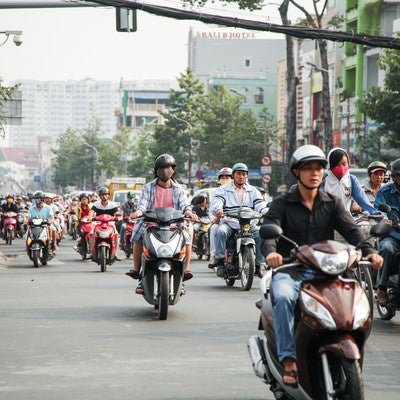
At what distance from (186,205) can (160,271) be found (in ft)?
4.19

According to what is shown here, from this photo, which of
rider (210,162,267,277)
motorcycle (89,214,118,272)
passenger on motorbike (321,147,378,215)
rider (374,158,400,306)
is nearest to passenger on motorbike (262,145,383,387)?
rider (374,158,400,306)

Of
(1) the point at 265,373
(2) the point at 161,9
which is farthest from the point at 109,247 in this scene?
(1) the point at 265,373

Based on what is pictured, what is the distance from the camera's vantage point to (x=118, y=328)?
11992 millimetres

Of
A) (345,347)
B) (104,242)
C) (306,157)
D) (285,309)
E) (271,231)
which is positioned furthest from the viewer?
(104,242)

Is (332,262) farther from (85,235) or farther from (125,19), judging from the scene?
(85,235)

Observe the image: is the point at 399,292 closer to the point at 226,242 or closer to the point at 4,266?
the point at 226,242

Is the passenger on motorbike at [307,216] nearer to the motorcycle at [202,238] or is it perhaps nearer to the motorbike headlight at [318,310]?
the motorbike headlight at [318,310]

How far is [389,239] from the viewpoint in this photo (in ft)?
39.3

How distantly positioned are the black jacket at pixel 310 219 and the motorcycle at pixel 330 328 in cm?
67

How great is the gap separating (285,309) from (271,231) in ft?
1.49

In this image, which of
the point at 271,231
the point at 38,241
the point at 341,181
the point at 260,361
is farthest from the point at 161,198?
the point at 38,241

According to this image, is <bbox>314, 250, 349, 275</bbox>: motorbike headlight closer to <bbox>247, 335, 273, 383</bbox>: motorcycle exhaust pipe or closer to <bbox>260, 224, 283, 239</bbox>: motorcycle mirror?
<bbox>260, 224, 283, 239</bbox>: motorcycle mirror

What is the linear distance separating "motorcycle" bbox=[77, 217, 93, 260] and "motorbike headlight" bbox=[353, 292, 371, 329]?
67.7ft

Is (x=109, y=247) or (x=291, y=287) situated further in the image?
(x=109, y=247)
